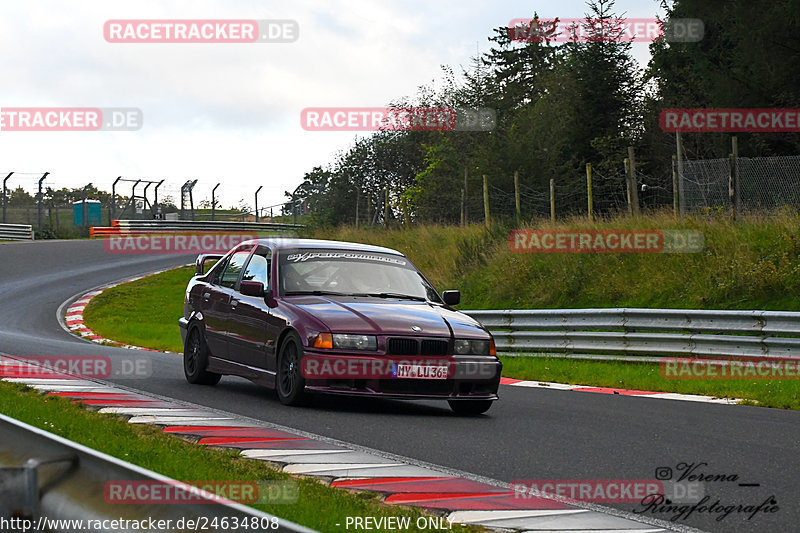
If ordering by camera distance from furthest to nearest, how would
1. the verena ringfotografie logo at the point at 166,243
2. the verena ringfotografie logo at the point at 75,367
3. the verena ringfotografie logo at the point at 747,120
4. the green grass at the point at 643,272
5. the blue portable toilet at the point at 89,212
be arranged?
1. the blue portable toilet at the point at 89,212
2. the verena ringfotografie logo at the point at 166,243
3. the verena ringfotografie logo at the point at 747,120
4. the green grass at the point at 643,272
5. the verena ringfotografie logo at the point at 75,367

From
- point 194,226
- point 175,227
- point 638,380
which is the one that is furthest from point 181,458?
point 194,226

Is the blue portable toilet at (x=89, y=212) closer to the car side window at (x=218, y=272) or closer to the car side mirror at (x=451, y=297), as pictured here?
the car side window at (x=218, y=272)

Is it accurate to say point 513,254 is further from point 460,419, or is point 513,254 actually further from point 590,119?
point 590,119

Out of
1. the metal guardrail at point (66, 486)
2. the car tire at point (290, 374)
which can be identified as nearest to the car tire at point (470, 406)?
the car tire at point (290, 374)

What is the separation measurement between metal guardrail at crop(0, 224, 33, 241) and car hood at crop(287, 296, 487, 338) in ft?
134

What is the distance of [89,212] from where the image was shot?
54094 millimetres

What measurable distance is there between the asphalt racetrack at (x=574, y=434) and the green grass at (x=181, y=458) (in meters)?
1.17

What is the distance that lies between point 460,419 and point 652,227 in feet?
42.1

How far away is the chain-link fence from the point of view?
2052 centimetres

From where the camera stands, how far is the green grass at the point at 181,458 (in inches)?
200

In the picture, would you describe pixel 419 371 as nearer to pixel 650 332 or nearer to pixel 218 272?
pixel 218 272

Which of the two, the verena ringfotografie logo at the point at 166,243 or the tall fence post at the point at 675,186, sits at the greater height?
the tall fence post at the point at 675,186

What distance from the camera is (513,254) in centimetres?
2392

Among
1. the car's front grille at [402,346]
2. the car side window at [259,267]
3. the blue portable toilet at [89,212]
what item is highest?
the blue portable toilet at [89,212]
